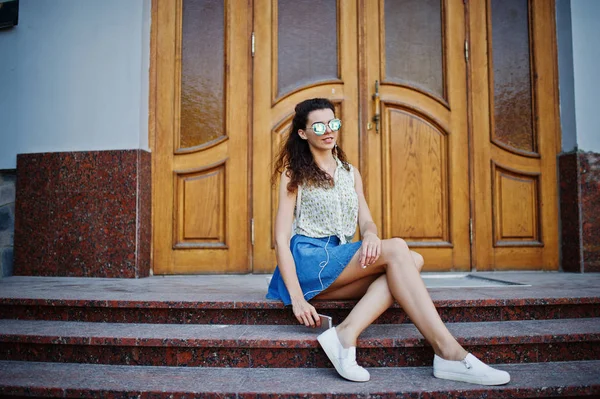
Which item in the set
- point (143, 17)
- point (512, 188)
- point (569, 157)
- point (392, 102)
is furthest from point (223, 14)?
point (569, 157)

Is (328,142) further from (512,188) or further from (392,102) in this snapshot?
(512,188)

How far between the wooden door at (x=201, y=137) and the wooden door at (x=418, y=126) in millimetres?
1043

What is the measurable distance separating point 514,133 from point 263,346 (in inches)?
118

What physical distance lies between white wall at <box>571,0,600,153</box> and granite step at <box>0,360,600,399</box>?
7.64ft

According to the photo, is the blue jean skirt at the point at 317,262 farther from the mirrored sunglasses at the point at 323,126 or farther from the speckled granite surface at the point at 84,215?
the speckled granite surface at the point at 84,215

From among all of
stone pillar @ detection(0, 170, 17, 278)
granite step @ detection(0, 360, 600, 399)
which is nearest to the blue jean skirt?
granite step @ detection(0, 360, 600, 399)

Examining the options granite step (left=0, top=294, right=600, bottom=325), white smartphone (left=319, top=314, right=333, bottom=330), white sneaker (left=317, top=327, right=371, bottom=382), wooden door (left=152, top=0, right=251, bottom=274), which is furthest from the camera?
wooden door (left=152, top=0, right=251, bottom=274)

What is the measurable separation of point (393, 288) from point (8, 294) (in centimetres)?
222

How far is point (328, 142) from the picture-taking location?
8.18 feet

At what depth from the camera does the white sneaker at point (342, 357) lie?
203 cm

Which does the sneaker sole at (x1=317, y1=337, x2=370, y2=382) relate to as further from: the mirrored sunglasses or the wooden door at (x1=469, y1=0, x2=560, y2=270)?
the wooden door at (x1=469, y1=0, x2=560, y2=270)

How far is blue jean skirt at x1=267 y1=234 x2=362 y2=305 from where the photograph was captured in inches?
92.0

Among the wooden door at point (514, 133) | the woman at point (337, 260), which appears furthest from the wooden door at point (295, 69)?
the woman at point (337, 260)

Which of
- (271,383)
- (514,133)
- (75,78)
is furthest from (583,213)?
(75,78)
